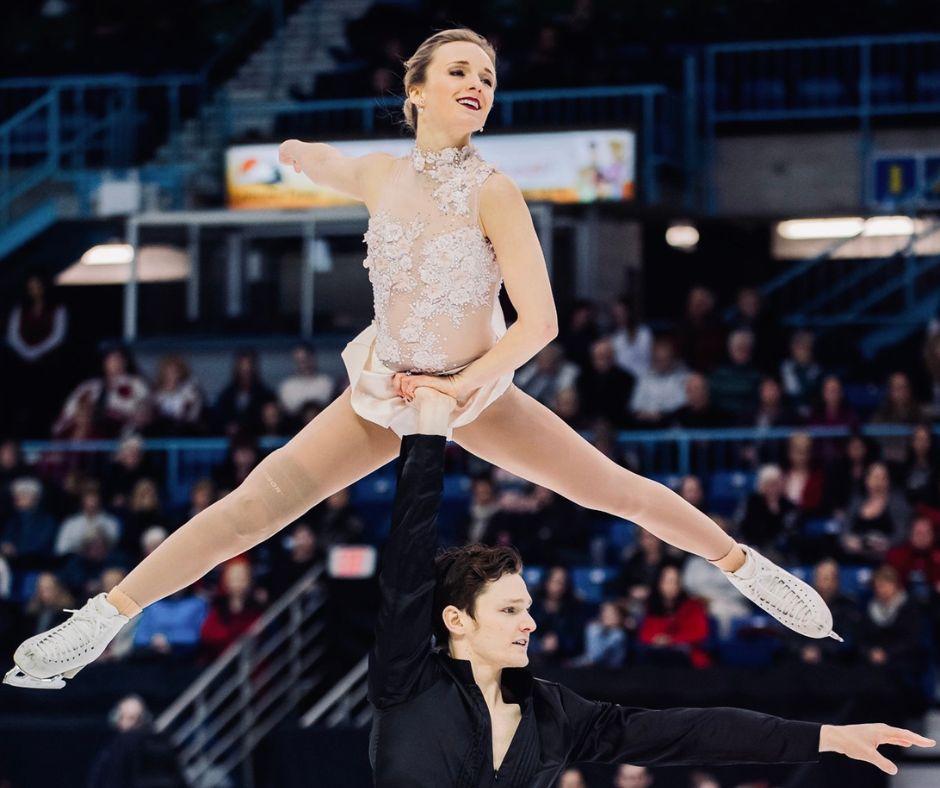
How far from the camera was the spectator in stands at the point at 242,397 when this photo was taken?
11180 mm

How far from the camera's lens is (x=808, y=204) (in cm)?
1357

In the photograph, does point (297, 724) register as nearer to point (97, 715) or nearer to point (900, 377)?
point (97, 715)

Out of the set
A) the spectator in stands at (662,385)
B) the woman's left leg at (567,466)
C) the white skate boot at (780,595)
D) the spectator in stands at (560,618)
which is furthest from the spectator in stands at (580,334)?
the woman's left leg at (567,466)

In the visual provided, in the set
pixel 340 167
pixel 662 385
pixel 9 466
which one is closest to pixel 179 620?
pixel 9 466

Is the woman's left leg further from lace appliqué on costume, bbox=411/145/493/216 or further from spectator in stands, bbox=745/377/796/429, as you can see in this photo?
spectator in stands, bbox=745/377/796/429

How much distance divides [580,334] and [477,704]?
7379mm

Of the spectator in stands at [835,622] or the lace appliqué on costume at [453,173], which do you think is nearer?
the lace appliqué on costume at [453,173]

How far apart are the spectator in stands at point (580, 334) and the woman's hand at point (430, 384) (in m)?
6.66

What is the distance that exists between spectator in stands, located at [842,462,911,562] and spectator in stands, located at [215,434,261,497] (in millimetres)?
3336

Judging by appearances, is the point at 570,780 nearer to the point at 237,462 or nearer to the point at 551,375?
the point at 551,375

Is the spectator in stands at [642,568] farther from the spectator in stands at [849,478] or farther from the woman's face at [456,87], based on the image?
the woman's face at [456,87]

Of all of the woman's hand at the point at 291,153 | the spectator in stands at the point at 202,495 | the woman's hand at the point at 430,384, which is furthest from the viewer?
the spectator in stands at the point at 202,495

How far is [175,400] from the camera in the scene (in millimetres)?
11516

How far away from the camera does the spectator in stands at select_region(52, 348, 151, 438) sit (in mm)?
11617
